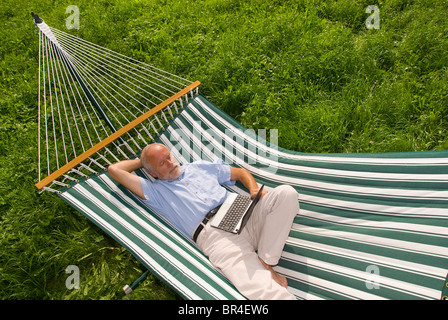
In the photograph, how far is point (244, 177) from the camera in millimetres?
2543

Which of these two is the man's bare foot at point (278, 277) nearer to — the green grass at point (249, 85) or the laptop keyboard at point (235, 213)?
the laptop keyboard at point (235, 213)

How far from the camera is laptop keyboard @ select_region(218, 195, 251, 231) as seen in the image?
2230mm

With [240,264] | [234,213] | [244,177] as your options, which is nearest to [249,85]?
[244,177]

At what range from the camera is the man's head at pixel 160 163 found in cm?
245

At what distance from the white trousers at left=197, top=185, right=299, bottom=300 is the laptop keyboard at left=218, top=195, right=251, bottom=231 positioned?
0.07 metres

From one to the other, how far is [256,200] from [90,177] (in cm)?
146

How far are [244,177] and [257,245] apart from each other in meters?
0.57

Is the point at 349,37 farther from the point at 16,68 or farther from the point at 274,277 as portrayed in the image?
the point at 16,68

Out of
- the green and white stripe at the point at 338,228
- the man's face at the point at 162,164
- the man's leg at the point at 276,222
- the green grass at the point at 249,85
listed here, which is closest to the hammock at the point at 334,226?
the green and white stripe at the point at 338,228

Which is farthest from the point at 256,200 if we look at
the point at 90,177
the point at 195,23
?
the point at 195,23

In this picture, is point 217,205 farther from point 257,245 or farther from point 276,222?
point 276,222

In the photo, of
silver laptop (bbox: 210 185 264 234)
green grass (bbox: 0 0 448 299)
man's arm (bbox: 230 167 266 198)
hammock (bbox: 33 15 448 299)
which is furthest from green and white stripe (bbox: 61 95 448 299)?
green grass (bbox: 0 0 448 299)

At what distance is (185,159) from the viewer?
292cm

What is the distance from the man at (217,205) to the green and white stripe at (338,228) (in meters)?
0.10
